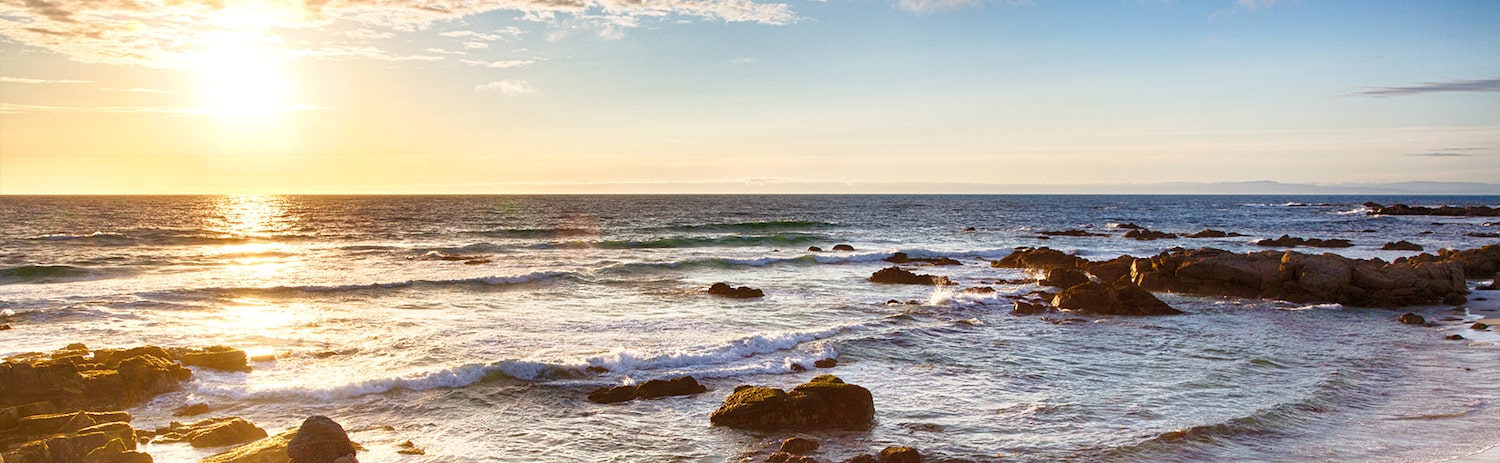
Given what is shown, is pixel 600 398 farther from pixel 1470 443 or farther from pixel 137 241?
pixel 137 241

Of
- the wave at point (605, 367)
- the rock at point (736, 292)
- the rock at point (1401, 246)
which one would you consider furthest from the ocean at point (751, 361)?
the rock at point (1401, 246)

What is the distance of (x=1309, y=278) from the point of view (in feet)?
91.8

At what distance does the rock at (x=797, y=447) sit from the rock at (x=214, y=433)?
279 inches

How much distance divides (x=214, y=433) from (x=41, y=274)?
3174cm

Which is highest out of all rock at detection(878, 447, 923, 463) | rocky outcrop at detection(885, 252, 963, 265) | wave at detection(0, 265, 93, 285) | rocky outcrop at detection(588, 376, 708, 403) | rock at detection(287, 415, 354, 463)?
rock at detection(287, 415, 354, 463)

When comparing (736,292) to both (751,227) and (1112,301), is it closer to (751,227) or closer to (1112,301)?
(1112,301)

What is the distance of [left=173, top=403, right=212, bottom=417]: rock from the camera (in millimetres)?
13204

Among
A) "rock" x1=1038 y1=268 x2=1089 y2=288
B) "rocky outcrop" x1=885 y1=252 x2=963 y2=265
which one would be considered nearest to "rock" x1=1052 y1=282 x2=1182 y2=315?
"rock" x1=1038 y1=268 x2=1089 y2=288

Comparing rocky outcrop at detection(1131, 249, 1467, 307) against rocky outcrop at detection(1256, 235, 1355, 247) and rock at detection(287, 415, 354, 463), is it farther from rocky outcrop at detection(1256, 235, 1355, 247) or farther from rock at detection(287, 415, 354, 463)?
rock at detection(287, 415, 354, 463)

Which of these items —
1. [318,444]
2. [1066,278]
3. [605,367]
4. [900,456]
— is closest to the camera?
[318,444]

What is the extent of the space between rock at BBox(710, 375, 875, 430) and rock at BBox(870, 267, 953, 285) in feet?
71.4

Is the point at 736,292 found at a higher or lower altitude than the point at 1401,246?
lower

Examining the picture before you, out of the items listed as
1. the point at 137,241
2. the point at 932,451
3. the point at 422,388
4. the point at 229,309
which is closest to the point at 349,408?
the point at 422,388

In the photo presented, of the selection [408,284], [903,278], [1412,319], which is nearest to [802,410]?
[1412,319]
